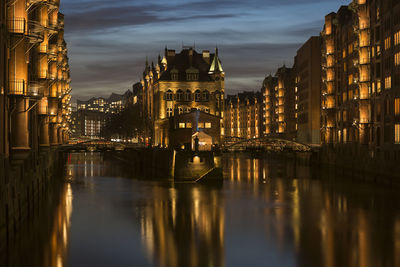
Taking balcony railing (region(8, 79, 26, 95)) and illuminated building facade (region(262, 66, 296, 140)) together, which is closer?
balcony railing (region(8, 79, 26, 95))

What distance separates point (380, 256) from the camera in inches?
1387

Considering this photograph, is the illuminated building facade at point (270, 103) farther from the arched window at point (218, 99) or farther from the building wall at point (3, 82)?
the building wall at point (3, 82)

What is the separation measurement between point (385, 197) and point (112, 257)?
111ft

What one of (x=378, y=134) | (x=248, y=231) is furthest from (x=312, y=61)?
(x=248, y=231)

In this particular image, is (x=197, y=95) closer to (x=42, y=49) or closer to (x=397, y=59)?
(x=397, y=59)

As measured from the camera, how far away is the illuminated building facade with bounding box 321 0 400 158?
75.3m

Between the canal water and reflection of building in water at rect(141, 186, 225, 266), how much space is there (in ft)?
0.22

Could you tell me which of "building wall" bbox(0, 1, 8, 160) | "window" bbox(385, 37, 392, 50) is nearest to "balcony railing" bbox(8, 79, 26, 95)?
"building wall" bbox(0, 1, 8, 160)

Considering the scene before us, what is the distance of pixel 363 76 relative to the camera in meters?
87.1

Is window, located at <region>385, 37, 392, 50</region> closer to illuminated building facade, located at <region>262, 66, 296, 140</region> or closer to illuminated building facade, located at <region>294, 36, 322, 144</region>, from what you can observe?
illuminated building facade, located at <region>294, 36, 322, 144</region>

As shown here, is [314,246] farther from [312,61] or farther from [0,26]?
[312,61]

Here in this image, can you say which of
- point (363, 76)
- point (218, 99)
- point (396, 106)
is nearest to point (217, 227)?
point (396, 106)

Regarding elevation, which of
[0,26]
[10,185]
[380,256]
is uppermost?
[0,26]

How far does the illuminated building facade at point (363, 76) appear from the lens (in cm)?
7531
